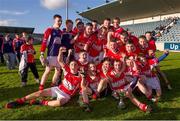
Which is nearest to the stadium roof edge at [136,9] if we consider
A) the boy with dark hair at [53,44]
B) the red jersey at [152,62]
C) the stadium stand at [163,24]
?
the stadium stand at [163,24]

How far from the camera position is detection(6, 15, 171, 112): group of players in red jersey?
704 centimetres

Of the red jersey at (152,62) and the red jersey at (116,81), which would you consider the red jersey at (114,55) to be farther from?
the red jersey at (152,62)

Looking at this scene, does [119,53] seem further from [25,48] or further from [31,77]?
[31,77]

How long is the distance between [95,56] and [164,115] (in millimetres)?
3115

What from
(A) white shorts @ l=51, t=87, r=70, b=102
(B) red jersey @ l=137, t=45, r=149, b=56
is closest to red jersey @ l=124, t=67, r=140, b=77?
(B) red jersey @ l=137, t=45, r=149, b=56

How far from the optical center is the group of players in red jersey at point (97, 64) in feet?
23.1

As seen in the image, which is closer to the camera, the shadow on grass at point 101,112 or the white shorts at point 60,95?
the shadow on grass at point 101,112

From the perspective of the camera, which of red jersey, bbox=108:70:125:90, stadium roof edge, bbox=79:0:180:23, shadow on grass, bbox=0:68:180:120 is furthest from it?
stadium roof edge, bbox=79:0:180:23

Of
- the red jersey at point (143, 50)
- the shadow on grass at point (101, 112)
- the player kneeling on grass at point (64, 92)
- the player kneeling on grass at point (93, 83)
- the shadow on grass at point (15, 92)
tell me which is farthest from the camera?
the red jersey at point (143, 50)

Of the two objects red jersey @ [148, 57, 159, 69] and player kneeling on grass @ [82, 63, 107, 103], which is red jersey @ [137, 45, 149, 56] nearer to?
red jersey @ [148, 57, 159, 69]

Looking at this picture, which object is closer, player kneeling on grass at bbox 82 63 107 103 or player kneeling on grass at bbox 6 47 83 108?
player kneeling on grass at bbox 6 47 83 108

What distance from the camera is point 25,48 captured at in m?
10.4

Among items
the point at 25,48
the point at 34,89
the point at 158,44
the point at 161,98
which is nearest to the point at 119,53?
the point at 161,98

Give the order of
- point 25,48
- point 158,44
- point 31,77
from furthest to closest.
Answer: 1. point 158,44
2. point 31,77
3. point 25,48
